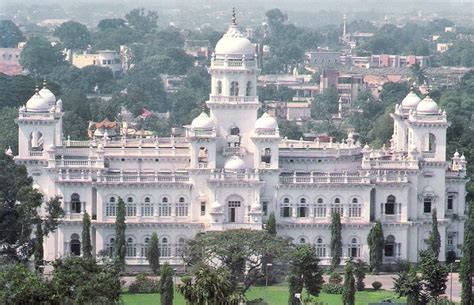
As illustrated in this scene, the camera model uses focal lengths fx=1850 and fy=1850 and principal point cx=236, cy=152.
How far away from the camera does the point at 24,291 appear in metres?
46.2

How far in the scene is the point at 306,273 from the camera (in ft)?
188

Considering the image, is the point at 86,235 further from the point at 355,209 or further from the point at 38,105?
the point at 355,209

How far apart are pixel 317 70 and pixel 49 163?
85.2m

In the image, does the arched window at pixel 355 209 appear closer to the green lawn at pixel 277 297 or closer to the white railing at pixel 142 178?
the green lawn at pixel 277 297

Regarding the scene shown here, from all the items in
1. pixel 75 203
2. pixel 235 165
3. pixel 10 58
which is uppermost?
pixel 10 58

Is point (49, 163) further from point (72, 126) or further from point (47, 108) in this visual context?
point (72, 126)


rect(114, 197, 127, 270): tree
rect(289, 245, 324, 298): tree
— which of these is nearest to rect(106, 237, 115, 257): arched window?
rect(114, 197, 127, 270): tree

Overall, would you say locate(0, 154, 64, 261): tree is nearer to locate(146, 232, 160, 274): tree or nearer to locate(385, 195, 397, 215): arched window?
locate(146, 232, 160, 274): tree

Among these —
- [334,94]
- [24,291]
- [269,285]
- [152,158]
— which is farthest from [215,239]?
[334,94]

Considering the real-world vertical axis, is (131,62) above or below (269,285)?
above

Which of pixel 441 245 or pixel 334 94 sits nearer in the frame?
pixel 441 245

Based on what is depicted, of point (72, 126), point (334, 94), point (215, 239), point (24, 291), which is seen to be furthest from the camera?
point (334, 94)

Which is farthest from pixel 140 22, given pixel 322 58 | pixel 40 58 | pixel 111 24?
pixel 40 58

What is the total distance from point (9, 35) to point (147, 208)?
98.1m
